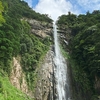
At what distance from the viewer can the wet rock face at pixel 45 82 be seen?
2688 cm

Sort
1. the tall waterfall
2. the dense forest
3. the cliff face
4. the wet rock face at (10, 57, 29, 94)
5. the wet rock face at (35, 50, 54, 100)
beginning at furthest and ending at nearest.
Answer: the dense forest
the tall waterfall
the wet rock face at (35, 50, 54, 100)
the cliff face
the wet rock face at (10, 57, 29, 94)

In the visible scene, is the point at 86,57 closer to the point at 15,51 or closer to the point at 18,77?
the point at 18,77

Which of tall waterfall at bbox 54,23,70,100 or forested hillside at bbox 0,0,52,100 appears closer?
forested hillside at bbox 0,0,52,100

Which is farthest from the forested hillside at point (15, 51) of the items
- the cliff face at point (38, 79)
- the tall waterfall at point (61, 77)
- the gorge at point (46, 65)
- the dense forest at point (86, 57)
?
the dense forest at point (86, 57)

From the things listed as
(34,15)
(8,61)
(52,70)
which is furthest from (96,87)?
(34,15)

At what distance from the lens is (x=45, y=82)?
28594 mm

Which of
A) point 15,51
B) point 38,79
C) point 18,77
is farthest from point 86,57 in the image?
point 15,51

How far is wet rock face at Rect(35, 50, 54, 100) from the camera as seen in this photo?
2688 centimetres

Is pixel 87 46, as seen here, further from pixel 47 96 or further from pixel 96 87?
pixel 47 96

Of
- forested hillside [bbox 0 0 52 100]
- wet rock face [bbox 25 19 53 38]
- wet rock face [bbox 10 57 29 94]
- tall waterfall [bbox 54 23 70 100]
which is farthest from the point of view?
wet rock face [bbox 25 19 53 38]

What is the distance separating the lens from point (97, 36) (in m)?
33.9

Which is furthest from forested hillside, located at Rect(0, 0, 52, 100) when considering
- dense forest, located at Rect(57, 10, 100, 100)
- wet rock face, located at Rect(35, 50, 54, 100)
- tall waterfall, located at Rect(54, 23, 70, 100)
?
dense forest, located at Rect(57, 10, 100, 100)

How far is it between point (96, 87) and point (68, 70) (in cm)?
639

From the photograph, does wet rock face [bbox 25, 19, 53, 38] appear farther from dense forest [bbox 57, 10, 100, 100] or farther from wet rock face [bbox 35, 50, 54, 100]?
wet rock face [bbox 35, 50, 54, 100]
